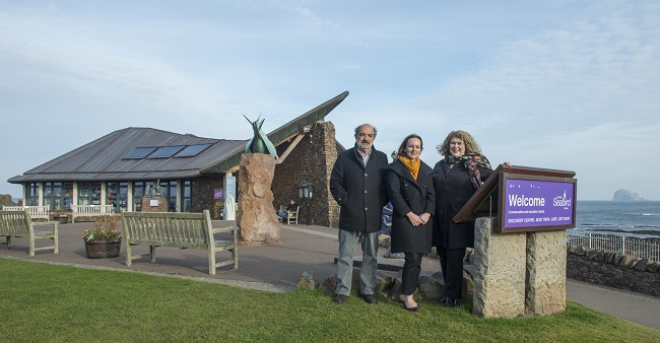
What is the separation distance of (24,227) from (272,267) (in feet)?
18.3

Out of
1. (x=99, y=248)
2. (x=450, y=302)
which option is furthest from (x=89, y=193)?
(x=450, y=302)

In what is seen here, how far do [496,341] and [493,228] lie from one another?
38.9 inches

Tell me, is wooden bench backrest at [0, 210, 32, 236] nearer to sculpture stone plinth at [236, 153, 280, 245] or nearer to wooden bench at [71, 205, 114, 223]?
sculpture stone plinth at [236, 153, 280, 245]

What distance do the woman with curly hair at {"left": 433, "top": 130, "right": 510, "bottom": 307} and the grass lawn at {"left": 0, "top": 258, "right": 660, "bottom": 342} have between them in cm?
32

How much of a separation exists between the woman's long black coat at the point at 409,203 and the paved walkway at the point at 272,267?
1.67m

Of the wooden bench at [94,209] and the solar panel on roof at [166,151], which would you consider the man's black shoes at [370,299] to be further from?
the solar panel on roof at [166,151]

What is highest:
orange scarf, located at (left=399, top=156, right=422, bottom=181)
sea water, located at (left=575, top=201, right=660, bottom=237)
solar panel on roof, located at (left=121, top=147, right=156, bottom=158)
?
solar panel on roof, located at (left=121, top=147, right=156, bottom=158)

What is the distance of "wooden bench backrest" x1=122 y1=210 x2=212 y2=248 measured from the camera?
7.67 metres

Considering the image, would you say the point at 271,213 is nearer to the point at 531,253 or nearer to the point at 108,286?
the point at 108,286

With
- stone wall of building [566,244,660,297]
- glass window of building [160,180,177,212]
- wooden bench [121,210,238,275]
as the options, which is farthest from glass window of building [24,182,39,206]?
stone wall of building [566,244,660,297]

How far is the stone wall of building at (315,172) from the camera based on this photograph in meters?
20.9

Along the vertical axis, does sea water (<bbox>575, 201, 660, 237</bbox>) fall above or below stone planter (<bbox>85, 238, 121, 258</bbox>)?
below

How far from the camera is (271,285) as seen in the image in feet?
21.0

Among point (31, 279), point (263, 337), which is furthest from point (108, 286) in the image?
point (263, 337)
